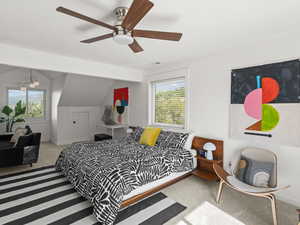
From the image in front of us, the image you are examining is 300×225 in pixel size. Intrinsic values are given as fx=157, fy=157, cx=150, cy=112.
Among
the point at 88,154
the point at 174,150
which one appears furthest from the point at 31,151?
the point at 174,150

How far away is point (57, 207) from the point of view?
82.8 inches

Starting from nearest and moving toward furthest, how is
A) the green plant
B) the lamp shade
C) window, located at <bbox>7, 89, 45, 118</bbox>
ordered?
the lamp shade < the green plant < window, located at <bbox>7, 89, 45, 118</bbox>

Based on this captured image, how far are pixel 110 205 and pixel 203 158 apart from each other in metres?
1.94

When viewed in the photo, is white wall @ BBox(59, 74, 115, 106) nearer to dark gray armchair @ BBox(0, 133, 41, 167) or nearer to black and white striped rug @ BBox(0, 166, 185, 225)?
dark gray armchair @ BBox(0, 133, 41, 167)

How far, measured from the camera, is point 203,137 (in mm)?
3234

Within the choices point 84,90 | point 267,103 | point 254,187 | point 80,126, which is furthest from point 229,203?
point 80,126

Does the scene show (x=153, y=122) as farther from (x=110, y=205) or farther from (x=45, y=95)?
(x=45, y=95)

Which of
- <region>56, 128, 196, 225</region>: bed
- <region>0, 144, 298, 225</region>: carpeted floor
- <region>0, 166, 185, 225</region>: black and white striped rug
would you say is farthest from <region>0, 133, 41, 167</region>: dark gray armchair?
<region>0, 144, 298, 225</region>: carpeted floor

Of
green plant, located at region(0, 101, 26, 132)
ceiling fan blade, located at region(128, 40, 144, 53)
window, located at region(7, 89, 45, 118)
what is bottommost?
green plant, located at region(0, 101, 26, 132)

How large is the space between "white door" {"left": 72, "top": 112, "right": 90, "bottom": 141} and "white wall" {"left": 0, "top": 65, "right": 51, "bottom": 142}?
103 centimetres

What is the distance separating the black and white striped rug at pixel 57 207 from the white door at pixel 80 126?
3.25 metres

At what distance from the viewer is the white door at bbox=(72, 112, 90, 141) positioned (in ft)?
19.5

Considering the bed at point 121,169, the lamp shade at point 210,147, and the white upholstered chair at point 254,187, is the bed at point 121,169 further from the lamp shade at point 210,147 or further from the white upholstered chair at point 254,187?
the white upholstered chair at point 254,187

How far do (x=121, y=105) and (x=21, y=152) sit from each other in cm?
286
